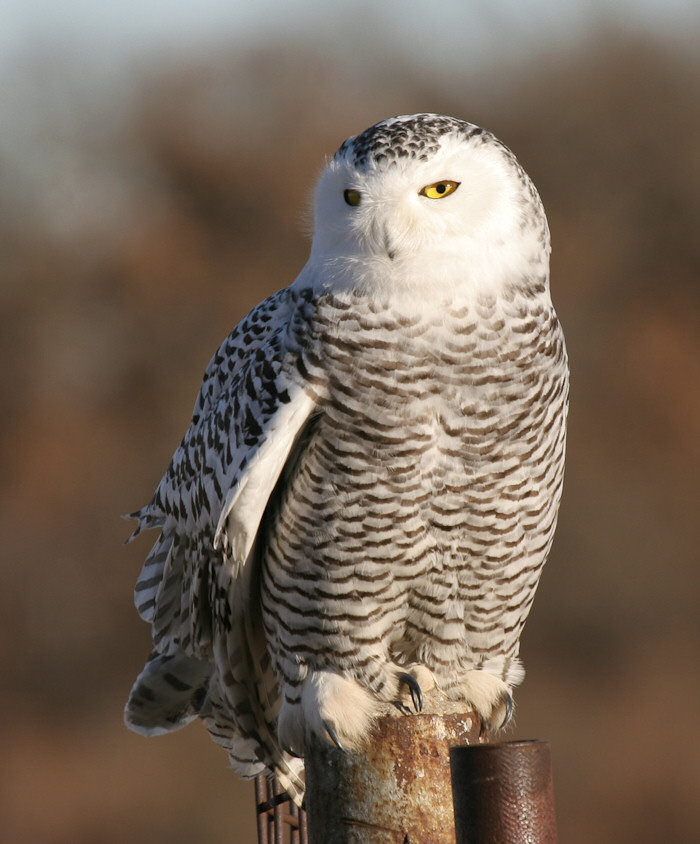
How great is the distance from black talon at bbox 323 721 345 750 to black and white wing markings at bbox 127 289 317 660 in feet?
1.57

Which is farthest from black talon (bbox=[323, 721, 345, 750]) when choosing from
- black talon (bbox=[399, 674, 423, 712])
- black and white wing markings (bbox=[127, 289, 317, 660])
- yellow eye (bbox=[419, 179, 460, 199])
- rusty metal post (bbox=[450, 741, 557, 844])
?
yellow eye (bbox=[419, 179, 460, 199])

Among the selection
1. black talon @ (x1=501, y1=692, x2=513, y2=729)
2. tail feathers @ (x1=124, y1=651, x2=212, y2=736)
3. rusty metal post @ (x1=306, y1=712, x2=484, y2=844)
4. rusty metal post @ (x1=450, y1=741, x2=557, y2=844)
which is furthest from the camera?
tail feathers @ (x1=124, y1=651, x2=212, y2=736)

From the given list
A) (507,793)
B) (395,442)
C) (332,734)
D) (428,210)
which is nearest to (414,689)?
(332,734)

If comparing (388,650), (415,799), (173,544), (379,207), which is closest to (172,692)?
(173,544)

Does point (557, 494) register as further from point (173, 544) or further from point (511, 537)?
point (173, 544)

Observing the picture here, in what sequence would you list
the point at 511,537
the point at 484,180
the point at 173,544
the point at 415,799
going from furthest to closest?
the point at 173,544
the point at 511,537
the point at 484,180
the point at 415,799

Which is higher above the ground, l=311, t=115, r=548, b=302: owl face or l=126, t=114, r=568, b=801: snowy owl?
l=311, t=115, r=548, b=302: owl face

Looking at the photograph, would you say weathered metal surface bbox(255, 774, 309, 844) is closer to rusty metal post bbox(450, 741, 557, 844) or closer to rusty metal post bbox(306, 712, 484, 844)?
rusty metal post bbox(306, 712, 484, 844)

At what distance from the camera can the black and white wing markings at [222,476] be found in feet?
9.03

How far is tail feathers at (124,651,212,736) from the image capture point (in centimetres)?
343

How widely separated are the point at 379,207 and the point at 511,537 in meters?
0.91

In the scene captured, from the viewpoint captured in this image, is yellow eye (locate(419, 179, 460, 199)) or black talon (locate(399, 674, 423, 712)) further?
black talon (locate(399, 674, 423, 712))

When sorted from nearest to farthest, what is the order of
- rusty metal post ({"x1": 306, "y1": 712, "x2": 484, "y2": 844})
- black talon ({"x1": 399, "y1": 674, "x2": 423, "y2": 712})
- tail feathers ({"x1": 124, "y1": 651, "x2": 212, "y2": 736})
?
rusty metal post ({"x1": 306, "y1": 712, "x2": 484, "y2": 844})
black talon ({"x1": 399, "y1": 674, "x2": 423, "y2": 712})
tail feathers ({"x1": 124, "y1": 651, "x2": 212, "y2": 736})

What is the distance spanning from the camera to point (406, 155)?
2643 millimetres
